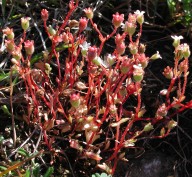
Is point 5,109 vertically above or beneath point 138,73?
beneath

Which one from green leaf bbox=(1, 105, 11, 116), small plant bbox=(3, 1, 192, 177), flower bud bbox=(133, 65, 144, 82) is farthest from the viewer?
green leaf bbox=(1, 105, 11, 116)

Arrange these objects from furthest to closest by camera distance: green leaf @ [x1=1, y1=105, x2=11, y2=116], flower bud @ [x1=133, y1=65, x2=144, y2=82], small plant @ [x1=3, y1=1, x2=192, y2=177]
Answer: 1. green leaf @ [x1=1, y1=105, x2=11, y2=116]
2. small plant @ [x1=3, y1=1, x2=192, y2=177]
3. flower bud @ [x1=133, y1=65, x2=144, y2=82]

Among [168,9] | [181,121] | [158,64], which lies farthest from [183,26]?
[181,121]

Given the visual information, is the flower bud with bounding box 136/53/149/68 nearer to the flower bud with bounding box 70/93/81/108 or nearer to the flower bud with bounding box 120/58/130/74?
the flower bud with bounding box 120/58/130/74

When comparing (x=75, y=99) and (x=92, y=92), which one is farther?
(x=92, y=92)

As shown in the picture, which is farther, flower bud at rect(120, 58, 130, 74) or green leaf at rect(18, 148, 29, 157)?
green leaf at rect(18, 148, 29, 157)

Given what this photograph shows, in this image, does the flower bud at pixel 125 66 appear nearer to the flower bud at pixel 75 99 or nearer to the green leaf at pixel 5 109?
the flower bud at pixel 75 99

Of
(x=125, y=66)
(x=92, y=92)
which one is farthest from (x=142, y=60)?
(x=92, y=92)

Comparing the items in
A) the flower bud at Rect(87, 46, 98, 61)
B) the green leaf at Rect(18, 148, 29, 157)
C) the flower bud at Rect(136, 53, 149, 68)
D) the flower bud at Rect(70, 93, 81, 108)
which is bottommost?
the green leaf at Rect(18, 148, 29, 157)

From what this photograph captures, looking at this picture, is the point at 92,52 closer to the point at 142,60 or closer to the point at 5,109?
the point at 142,60

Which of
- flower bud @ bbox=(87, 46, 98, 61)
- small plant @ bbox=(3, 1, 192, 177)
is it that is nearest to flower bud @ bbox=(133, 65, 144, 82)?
small plant @ bbox=(3, 1, 192, 177)

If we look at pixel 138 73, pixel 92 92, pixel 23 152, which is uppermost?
pixel 138 73
